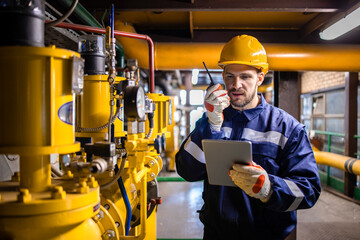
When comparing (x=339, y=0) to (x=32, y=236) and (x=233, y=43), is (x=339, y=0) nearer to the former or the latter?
(x=233, y=43)

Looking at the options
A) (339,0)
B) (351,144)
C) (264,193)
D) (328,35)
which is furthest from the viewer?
(351,144)

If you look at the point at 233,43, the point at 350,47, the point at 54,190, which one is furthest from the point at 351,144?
the point at 54,190

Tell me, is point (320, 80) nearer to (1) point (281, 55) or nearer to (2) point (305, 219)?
(2) point (305, 219)

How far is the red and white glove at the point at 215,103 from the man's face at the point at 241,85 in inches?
7.5

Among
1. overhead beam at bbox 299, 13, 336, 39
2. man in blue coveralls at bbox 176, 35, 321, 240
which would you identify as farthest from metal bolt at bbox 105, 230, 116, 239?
overhead beam at bbox 299, 13, 336, 39

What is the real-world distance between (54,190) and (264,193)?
0.97m

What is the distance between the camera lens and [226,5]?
2639 millimetres

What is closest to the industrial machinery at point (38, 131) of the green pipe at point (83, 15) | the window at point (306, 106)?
the green pipe at point (83, 15)

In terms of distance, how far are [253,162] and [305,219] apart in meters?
3.42

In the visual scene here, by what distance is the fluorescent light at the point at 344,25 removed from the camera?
2.66 metres

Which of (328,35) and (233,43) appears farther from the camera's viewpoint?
(328,35)

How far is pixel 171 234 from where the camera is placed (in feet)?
11.8

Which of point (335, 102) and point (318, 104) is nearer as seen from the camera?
point (335, 102)

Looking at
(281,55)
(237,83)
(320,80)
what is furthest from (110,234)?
(320,80)
